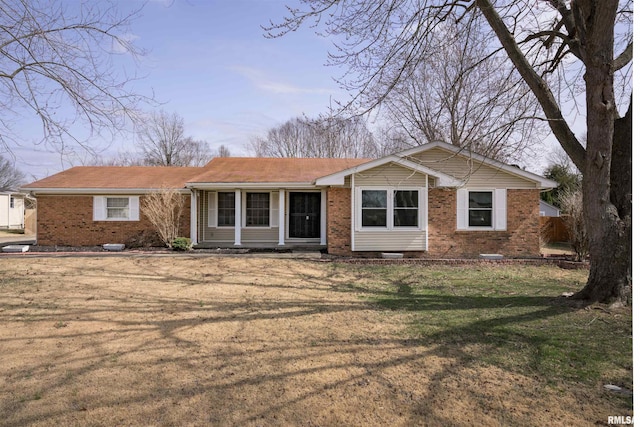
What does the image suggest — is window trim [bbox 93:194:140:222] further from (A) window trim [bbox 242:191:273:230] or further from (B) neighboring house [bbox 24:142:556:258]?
(A) window trim [bbox 242:191:273:230]

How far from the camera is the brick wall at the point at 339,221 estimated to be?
13492 millimetres

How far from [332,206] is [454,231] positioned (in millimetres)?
4368

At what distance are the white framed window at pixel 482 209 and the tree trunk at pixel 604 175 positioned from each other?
7107 millimetres

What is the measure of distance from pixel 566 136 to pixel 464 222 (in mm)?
7143

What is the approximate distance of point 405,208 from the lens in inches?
528

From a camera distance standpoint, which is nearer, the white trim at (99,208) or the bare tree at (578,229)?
the bare tree at (578,229)

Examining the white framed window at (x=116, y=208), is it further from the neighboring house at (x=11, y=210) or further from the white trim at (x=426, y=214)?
the neighboring house at (x=11, y=210)

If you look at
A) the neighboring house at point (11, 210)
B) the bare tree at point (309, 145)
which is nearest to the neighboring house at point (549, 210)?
the bare tree at point (309, 145)

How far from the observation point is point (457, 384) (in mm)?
3863

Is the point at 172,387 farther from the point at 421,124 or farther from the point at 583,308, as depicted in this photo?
the point at 421,124

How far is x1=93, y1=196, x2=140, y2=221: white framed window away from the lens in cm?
1571

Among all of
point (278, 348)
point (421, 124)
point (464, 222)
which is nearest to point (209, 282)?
point (278, 348)

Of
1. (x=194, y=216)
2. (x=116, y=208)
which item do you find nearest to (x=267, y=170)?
(x=194, y=216)

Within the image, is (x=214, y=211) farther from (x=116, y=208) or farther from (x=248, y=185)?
(x=116, y=208)
